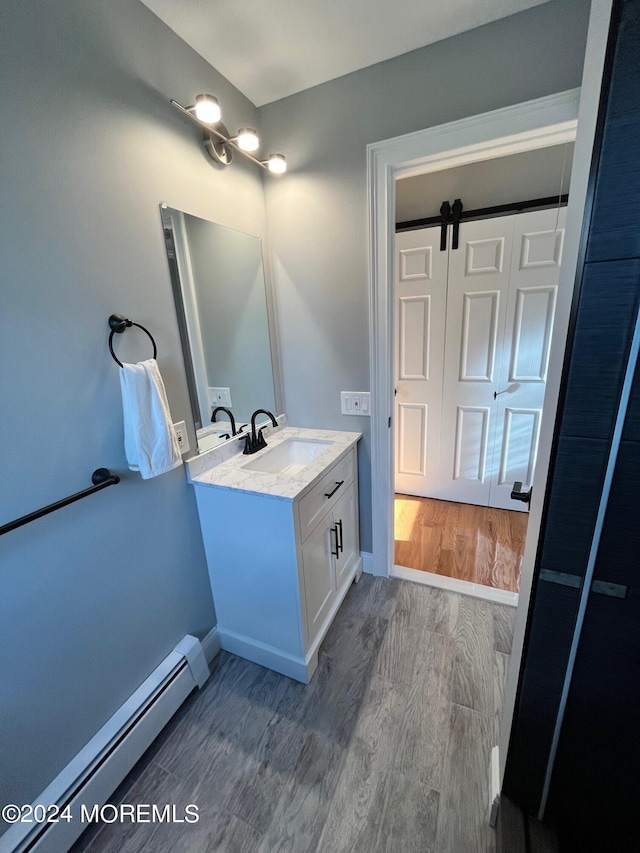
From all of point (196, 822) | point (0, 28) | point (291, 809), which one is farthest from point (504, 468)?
point (0, 28)

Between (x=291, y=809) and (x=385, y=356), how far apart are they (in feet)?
5.74

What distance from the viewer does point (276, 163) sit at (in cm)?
160

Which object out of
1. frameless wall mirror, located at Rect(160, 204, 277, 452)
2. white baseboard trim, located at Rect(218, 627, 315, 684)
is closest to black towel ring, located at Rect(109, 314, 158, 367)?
frameless wall mirror, located at Rect(160, 204, 277, 452)

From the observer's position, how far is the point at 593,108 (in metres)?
0.58

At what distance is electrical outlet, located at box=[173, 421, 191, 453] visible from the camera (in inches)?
54.5

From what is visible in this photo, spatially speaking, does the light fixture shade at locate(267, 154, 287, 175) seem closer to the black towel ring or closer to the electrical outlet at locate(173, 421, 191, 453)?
the black towel ring

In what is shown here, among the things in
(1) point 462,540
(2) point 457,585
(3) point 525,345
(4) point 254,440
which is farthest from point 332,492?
(3) point 525,345

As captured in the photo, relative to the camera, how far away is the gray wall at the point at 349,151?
1243 mm

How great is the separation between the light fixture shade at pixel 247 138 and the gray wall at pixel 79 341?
0.17 m

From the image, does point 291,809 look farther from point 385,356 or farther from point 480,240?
point 480,240

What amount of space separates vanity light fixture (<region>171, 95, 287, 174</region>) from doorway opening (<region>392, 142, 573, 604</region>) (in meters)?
0.94

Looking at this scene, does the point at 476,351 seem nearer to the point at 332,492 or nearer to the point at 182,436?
the point at 332,492

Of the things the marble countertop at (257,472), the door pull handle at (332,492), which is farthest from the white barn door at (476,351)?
the door pull handle at (332,492)

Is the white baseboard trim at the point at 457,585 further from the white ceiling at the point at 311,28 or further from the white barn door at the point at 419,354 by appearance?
the white ceiling at the point at 311,28
